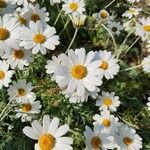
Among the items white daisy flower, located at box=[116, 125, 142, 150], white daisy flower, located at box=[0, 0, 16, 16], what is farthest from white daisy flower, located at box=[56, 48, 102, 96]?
white daisy flower, located at box=[0, 0, 16, 16]

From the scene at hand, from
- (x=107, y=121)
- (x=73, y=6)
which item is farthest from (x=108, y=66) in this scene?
(x=73, y=6)

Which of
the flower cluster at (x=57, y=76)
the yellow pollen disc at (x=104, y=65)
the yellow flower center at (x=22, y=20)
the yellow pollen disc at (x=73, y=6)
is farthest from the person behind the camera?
the yellow pollen disc at (x=73, y=6)

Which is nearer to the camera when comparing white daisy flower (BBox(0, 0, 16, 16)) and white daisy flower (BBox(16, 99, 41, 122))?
white daisy flower (BBox(16, 99, 41, 122))

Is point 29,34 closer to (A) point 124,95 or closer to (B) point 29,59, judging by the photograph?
(B) point 29,59

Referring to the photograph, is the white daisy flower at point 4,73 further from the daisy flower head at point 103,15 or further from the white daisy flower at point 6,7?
the daisy flower head at point 103,15

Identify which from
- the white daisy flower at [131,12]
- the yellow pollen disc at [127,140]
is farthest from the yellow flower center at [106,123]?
the white daisy flower at [131,12]

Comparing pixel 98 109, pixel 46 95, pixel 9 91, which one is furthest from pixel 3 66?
pixel 98 109

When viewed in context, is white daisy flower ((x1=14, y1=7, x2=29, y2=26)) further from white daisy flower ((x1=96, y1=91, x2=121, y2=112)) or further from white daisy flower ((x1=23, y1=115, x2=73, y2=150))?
white daisy flower ((x1=23, y1=115, x2=73, y2=150))
